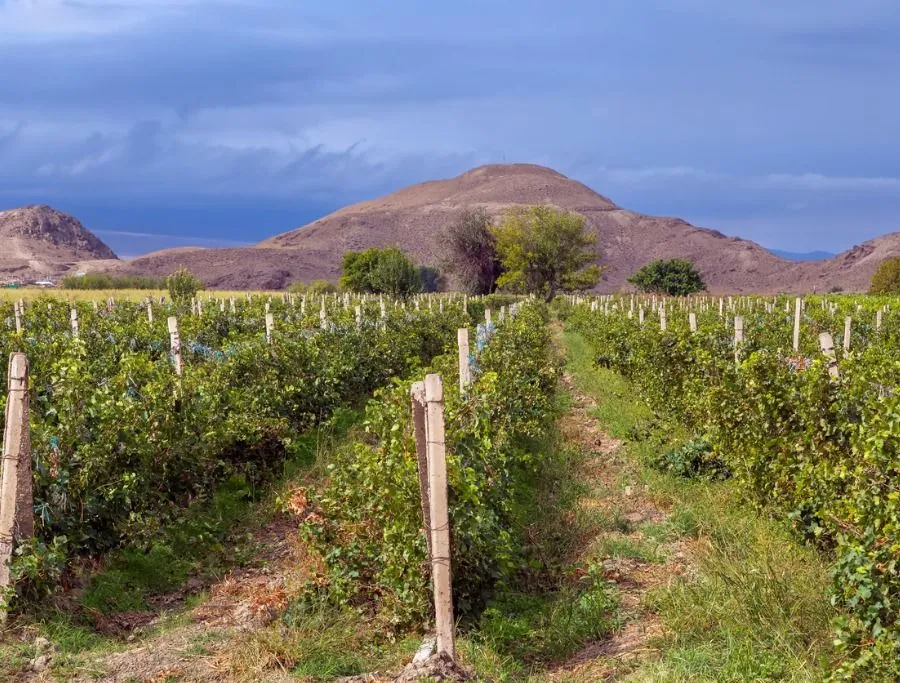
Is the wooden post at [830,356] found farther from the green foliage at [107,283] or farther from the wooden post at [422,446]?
the green foliage at [107,283]

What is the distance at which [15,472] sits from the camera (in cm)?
577

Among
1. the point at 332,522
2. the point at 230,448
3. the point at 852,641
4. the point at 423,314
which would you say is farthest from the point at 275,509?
the point at 423,314

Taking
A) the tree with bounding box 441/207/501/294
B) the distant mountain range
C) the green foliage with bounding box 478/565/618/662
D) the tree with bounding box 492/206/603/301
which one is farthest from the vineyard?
the distant mountain range

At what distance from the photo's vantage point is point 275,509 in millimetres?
7980

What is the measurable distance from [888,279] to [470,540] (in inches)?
2688

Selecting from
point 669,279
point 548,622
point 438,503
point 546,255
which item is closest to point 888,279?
point 669,279

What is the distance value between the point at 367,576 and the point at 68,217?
668ft

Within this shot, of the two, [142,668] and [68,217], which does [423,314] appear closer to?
[142,668]

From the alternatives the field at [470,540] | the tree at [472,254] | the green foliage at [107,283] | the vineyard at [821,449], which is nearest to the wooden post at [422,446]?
the field at [470,540]

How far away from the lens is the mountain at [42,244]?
148 meters

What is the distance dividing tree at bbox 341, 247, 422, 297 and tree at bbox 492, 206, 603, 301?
26.5 ft

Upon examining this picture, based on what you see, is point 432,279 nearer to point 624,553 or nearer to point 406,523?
point 624,553

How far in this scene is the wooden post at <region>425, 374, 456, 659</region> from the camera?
15.8ft

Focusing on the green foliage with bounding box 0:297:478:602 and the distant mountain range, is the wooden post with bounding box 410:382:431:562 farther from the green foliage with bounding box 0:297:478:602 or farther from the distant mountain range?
the distant mountain range
